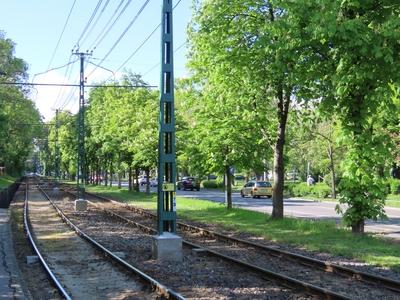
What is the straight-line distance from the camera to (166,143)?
1402 cm

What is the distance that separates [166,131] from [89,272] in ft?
12.1

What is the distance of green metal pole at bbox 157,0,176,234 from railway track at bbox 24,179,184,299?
1.61 m

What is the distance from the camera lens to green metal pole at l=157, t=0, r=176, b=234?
45.3 ft

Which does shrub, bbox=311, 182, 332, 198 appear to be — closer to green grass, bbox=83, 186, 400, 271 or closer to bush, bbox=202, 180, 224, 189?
green grass, bbox=83, 186, 400, 271

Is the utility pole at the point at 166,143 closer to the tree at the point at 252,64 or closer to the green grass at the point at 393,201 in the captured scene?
the tree at the point at 252,64

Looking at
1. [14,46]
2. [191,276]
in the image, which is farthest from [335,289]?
[14,46]

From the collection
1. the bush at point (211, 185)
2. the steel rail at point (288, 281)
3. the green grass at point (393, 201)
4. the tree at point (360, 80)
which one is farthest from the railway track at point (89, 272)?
the bush at point (211, 185)

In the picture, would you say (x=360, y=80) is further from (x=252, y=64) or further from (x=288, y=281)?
(x=288, y=281)

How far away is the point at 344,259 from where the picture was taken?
1337 cm

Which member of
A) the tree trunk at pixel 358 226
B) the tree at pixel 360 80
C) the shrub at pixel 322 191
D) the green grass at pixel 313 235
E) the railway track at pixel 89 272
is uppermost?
the tree at pixel 360 80

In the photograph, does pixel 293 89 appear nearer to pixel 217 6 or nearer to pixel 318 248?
pixel 217 6

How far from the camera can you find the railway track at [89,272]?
10195 millimetres

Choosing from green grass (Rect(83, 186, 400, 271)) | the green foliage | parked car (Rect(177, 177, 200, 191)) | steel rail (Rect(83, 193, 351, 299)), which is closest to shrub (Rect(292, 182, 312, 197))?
parked car (Rect(177, 177, 200, 191))

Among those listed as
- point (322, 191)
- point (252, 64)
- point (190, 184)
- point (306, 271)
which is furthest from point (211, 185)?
point (306, 271)
